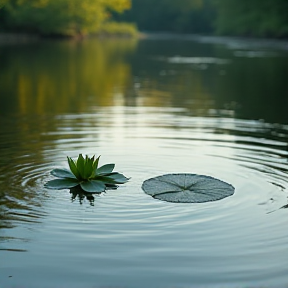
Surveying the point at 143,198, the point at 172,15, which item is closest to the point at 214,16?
the point at 172,15

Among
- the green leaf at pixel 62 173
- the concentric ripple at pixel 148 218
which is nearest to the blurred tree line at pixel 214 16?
the concentric ripple at pixel 148 218

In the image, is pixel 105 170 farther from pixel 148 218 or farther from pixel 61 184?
pixel 148 218

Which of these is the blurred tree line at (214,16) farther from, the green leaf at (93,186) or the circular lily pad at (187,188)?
the green leaf at (93,186)

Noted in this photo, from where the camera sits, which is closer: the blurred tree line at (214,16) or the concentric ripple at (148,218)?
the concentric ripple at (148,218)

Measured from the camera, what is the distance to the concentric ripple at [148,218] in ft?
14.6

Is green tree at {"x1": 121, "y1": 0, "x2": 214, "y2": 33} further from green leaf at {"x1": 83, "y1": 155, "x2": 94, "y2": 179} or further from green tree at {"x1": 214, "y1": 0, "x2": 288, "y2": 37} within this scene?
green leaf at {"x1": 83, "y1": 155, "x2": 94, "y2": 179}

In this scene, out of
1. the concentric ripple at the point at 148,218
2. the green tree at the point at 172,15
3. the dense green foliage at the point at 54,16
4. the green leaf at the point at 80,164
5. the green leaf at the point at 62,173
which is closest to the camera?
the concentric ripple at the point at 148,218

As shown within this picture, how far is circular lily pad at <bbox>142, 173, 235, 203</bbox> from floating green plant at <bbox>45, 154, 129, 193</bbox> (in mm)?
370

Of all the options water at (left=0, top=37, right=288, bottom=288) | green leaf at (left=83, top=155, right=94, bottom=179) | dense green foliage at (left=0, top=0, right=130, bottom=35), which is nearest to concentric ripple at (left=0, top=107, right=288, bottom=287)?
water at (left=0, top=37, right=288, bottom=288)

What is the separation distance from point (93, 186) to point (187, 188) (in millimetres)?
1016

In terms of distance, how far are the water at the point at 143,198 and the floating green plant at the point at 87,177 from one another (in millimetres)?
165

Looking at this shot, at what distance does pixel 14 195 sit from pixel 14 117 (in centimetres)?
567

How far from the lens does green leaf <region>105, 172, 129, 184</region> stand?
6589 mm

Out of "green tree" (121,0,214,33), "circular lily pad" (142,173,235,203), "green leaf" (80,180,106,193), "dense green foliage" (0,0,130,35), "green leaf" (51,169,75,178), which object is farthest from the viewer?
"green tree" (121,0,214,33)
